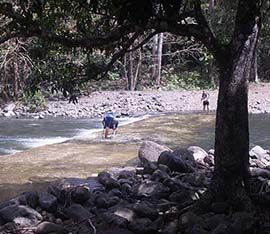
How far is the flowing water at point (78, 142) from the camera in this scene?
12.8m

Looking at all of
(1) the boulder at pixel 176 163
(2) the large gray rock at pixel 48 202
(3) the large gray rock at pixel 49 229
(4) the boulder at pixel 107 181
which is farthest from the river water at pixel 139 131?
(3) the large gray rock at pixel 49 229

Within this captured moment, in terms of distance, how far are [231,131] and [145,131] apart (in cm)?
1355

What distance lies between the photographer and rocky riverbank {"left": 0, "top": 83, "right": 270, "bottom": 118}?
1103 inches

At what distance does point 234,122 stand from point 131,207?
2.04 m

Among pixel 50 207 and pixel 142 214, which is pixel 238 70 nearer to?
pixel 142 214

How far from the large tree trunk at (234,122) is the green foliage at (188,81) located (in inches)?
1098

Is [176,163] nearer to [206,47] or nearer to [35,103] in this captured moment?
[206,47]

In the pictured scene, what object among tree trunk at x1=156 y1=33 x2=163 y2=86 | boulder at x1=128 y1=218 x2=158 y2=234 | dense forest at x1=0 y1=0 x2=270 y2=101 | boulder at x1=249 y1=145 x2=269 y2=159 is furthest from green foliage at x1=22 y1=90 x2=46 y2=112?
boulder at x1=128 y1=218 x2=158 y2=234

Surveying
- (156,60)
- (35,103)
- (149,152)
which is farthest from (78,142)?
(156,60)

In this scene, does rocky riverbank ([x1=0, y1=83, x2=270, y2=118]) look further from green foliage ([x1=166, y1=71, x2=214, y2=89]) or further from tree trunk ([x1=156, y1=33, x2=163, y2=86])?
tree trunk ([x1=156, y1=33, x2=163, y2=86])

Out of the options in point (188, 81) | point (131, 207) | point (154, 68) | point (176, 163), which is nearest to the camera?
point (131, 207)

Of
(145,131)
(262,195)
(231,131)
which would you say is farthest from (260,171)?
(145,131)

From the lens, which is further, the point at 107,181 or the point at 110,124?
the point at 110,124

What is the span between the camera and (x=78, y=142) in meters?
17.7
